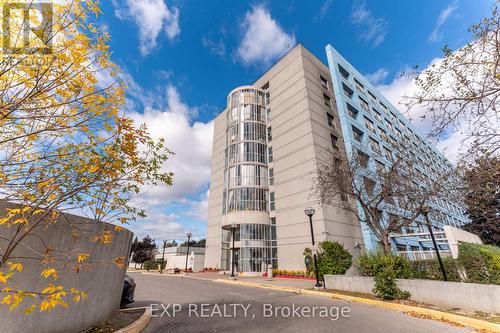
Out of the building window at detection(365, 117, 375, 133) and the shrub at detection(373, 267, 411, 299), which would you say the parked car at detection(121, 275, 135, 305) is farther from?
the building window at detection(365, 117, 375, 133)

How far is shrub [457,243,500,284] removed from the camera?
9.53m

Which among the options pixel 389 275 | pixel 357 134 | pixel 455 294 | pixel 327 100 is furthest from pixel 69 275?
pixel 327 100

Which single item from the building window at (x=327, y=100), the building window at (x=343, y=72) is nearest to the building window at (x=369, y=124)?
the building window at (x=327, y=100)

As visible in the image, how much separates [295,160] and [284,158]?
1999mm

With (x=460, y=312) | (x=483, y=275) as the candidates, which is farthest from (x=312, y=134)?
(x=460, y=312)

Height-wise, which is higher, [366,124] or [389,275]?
[366,124]

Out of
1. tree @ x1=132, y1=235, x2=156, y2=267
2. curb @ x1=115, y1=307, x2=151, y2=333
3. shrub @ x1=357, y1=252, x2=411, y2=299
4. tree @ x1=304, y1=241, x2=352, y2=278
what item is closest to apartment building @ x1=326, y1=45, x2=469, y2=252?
tree @ x1=304, y1=241, x2=352, y2=278

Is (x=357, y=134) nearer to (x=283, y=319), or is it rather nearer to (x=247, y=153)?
(x=247, y=153)

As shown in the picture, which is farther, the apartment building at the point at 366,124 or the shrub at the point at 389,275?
the apartment building at the point at 366,124

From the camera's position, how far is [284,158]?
30.1 meters

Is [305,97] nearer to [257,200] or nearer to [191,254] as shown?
[257,200]

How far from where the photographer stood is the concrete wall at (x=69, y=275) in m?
3.76

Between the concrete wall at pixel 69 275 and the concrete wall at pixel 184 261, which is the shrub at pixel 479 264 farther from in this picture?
the concrete wall at pixel 184 261

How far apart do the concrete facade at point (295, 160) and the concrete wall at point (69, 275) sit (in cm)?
1961
